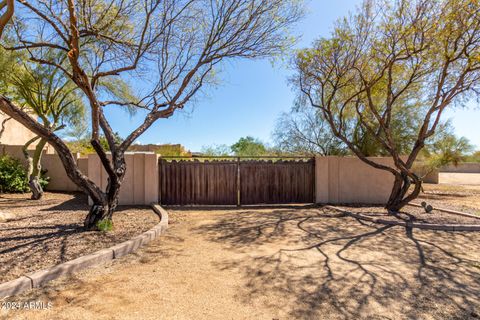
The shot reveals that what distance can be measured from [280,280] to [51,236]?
3918 millimetres

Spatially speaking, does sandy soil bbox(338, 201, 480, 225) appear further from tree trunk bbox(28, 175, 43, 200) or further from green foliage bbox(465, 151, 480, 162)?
green foliage bbox(465, 151, 480, 162)

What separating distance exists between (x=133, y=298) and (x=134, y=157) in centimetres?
635

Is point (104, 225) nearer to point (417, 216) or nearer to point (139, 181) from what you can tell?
point (139, 181)

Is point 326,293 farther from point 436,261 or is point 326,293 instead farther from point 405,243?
point 405,243

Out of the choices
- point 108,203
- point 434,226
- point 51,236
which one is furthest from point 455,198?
point 51,236

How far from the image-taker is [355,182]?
30.7ft

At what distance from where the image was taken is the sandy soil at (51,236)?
11.7 feet

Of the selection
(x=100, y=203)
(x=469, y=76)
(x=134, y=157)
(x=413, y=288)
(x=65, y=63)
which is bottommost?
(x=413, y=288)

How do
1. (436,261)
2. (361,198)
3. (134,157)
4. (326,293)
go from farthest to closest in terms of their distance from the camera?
1. (361,198)
2. (134,157)
3. (436,261)
4. (326,293)

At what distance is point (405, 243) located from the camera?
4.92 m

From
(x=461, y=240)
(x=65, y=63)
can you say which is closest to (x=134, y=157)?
(x=65, y=63)

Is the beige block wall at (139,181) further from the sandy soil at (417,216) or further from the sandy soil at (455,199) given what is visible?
the sandy soil at (455,199)

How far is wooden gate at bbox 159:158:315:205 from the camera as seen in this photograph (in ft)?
29.4

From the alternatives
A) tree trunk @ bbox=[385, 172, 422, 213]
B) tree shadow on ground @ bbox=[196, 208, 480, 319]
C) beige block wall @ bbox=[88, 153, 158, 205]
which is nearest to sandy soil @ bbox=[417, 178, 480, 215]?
tree trunk @ bbox=[385, 172, 422, 213]
